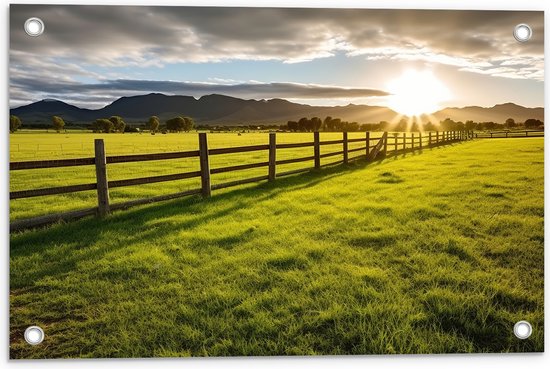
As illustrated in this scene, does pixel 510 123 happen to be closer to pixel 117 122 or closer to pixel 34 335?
pixel 117 122

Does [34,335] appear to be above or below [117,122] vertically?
below

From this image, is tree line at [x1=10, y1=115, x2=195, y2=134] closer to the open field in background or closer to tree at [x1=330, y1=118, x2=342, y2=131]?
the open field in background

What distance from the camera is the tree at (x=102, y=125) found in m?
4.27

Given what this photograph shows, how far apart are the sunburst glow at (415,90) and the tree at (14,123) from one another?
342 cm

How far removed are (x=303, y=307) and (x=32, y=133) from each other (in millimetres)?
2855

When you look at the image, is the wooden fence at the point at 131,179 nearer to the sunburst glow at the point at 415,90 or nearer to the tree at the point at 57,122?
the tree at the point at 57,122

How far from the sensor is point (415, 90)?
4.39 m

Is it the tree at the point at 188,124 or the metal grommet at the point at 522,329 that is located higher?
the tree at the point at 188,124

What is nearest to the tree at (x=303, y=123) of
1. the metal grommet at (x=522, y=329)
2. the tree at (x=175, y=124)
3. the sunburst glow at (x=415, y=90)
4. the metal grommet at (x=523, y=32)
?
the sunburst glow at (x=415, y=90)

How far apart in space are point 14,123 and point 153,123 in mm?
1185

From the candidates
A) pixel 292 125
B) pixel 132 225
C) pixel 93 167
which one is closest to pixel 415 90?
pixel 292 125

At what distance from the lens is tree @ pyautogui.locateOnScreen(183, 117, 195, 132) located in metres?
4.46

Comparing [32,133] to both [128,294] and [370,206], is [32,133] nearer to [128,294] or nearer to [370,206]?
[128,294]

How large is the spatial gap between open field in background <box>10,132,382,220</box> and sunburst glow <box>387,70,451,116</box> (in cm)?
204
